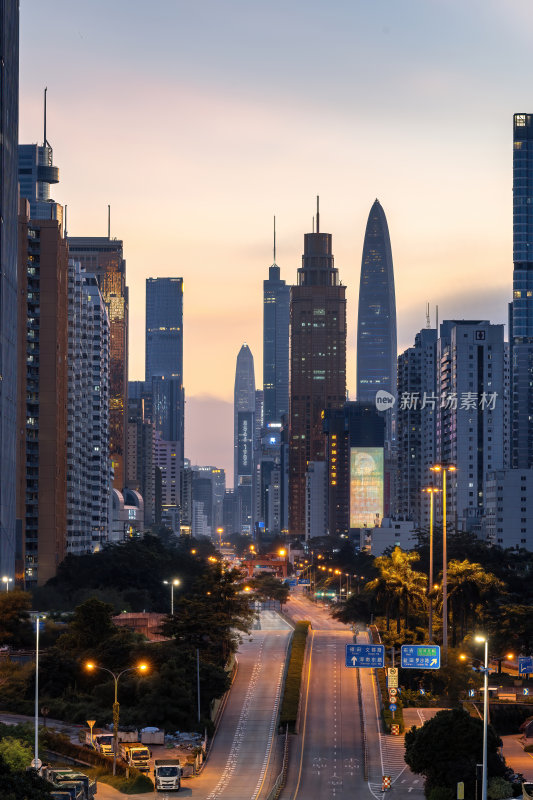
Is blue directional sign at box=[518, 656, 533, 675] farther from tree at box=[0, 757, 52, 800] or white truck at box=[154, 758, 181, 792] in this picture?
tree at box=[0, 757, 52, 800]

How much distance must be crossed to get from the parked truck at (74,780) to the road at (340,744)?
42.2 feet

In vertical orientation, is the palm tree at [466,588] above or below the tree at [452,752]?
above

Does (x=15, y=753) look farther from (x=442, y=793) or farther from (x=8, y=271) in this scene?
(x=8, y=271)

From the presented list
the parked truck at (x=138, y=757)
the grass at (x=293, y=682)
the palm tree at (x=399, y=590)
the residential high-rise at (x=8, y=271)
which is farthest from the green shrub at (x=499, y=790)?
the residential high-rise at (x=8, y=271)

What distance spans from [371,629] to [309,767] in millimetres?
57778

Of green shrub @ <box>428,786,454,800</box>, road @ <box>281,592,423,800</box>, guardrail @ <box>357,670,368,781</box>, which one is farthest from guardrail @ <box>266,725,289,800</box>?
green shrub @ <box>428,786,454,800</box>

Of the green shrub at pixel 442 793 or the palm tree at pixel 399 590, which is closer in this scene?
the green shrub at pixel 442 793

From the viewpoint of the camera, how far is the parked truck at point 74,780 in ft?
243

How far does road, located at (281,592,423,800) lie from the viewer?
86.8m

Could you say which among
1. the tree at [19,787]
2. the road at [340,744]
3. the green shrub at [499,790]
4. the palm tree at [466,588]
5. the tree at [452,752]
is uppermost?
the palm tree at [466,588]

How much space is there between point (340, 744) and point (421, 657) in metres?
9.32

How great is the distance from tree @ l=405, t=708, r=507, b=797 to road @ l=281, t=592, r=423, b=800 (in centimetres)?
362

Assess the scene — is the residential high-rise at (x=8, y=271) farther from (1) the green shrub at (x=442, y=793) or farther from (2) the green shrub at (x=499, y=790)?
(2) the green shrub at (x=499, y=790)

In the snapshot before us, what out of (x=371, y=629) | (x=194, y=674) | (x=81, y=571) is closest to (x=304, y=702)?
(x=194, y=674)
